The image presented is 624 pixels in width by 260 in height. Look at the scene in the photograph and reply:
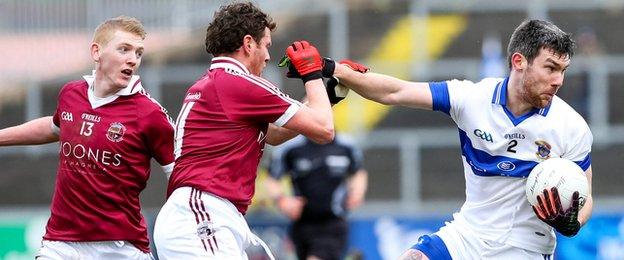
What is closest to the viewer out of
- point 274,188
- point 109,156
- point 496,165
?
point 109,156

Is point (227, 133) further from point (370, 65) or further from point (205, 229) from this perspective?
point (370, 65)

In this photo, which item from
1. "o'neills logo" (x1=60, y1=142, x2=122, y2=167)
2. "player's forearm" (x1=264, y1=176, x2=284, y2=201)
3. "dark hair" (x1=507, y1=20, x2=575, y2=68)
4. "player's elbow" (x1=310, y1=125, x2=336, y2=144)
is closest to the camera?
"player's elbow" (x1=310, y1=125, x2=336, y2=144)

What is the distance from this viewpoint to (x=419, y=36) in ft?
62.4

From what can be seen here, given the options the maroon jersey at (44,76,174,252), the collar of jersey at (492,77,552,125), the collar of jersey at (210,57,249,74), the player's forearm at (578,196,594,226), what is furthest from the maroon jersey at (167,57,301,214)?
the player's forearm at (578,196,594,226)

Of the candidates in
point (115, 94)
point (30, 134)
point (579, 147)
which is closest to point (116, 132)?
point (115, 94)

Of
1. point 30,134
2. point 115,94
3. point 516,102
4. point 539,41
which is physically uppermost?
→ point 539,41

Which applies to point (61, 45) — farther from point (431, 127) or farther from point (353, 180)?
point (353, 180)

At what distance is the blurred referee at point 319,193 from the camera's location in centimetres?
1166

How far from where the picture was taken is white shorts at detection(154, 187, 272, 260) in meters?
6.14

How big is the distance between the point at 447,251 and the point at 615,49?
13.5 meters

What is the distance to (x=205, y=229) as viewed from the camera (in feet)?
20.2

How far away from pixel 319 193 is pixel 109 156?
513cm

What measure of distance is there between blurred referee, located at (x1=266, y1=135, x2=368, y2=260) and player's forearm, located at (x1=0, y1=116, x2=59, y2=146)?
4.57 meters

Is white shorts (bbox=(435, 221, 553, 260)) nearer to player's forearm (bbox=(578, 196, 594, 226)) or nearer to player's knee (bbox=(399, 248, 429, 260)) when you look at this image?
player's knee (bbox=(399, 248, 429, 260))
